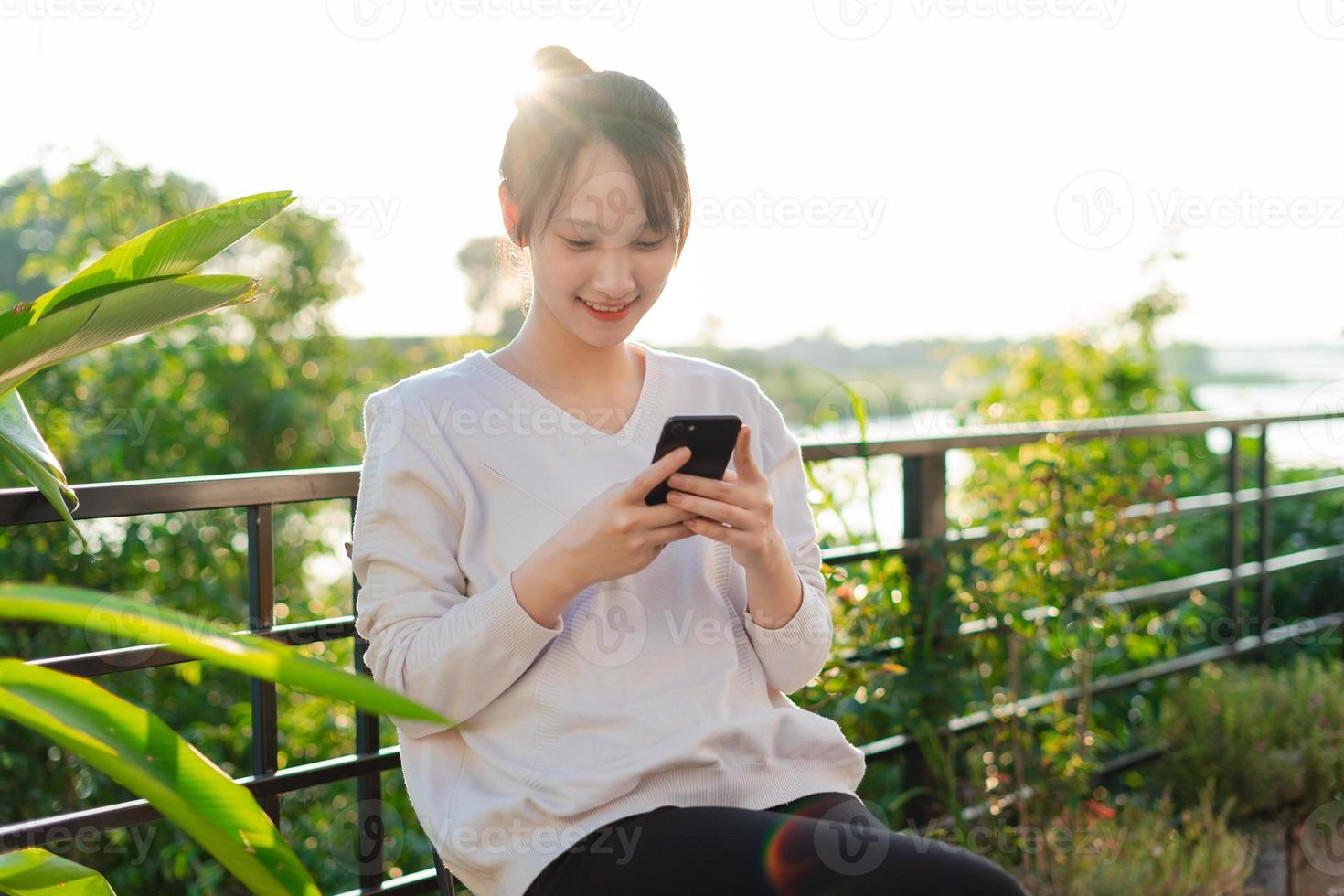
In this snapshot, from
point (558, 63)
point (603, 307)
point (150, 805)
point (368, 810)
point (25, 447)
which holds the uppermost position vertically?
point (558, 63)

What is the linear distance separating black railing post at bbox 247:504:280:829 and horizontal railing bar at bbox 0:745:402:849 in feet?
0.08

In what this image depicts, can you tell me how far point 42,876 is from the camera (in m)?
0.82

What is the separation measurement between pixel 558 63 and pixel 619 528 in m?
0.59

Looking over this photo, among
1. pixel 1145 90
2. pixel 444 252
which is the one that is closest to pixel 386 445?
pixel 444 252

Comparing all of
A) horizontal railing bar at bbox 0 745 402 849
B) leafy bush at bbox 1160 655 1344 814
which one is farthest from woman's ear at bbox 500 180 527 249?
leafy bush at bbox 1160 655 1344 814

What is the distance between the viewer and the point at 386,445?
1.18 meters

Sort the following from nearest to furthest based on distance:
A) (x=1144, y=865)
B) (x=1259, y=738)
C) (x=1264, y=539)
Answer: (x=1144, y=865) → (x=1259, y=738) → (x=1264, y=539)

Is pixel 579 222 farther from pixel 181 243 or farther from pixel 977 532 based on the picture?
pixel 977 532

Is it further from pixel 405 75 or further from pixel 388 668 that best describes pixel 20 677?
pixel 405 75

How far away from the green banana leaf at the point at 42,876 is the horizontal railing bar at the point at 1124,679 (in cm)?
146

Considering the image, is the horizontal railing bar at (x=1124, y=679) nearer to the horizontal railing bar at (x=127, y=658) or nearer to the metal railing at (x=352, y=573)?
the metal railing at (x=352, y=573)

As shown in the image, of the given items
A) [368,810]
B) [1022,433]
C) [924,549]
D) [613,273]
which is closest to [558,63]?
[613,273]

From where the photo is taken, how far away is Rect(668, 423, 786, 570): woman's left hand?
3.47 feet

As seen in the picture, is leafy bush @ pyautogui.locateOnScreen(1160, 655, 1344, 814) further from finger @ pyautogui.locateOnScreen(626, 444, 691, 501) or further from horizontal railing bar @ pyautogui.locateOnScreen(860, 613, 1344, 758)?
finger @ pyautogui.locateOnScreen(626, 444, 691, 501)
